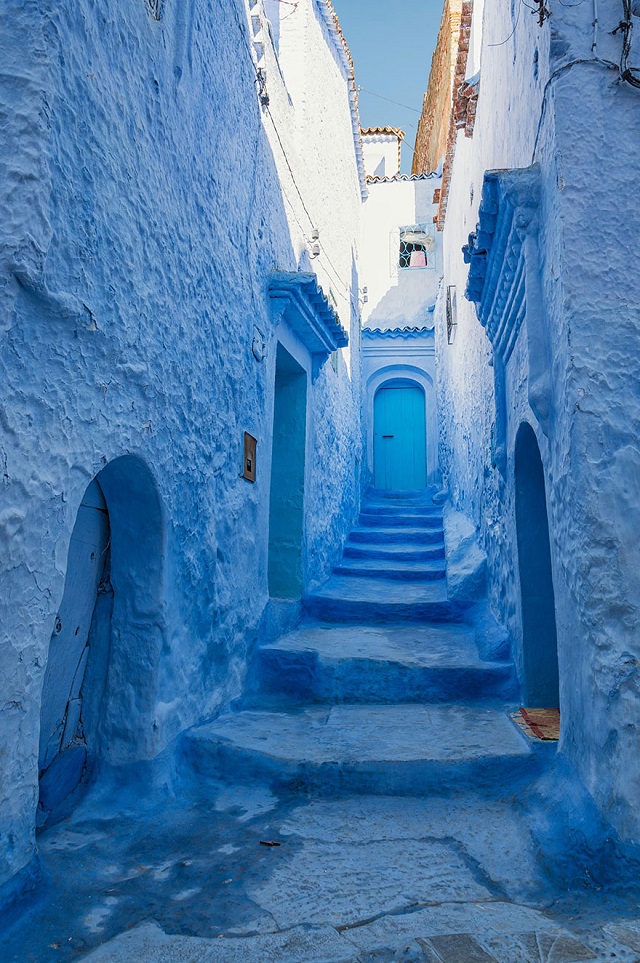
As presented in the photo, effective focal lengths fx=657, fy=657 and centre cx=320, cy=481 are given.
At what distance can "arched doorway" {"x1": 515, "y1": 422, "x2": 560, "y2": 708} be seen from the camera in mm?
3721

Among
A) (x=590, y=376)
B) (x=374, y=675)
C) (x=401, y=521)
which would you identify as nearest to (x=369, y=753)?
(x=374, y=675)

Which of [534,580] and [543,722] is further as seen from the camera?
[534,580]

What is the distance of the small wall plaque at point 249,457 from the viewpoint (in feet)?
14.2

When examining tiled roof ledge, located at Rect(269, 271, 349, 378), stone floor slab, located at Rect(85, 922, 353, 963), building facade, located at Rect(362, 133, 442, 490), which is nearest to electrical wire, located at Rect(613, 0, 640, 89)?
tiled roof ledge, located at Rect(269, 271, 349, 378)

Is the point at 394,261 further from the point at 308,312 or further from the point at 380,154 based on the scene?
the point at 308,312

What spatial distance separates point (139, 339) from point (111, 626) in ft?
4.34

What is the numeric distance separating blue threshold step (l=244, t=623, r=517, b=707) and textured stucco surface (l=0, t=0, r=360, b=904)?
1.02 ft

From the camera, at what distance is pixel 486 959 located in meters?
1.79

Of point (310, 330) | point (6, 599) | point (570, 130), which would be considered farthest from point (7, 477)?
point (310, 330)

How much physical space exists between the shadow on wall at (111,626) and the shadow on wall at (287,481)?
2.55m

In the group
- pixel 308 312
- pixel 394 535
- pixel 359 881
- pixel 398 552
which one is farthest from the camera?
pixel 394 535

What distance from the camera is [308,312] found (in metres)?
5.32

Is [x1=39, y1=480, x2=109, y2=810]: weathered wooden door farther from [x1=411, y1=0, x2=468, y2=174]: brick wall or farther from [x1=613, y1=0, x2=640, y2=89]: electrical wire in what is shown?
[x1=411, y1=0, x2=468, y2=174]: brick wall

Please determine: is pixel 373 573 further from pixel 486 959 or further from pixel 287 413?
pixel 486 959
